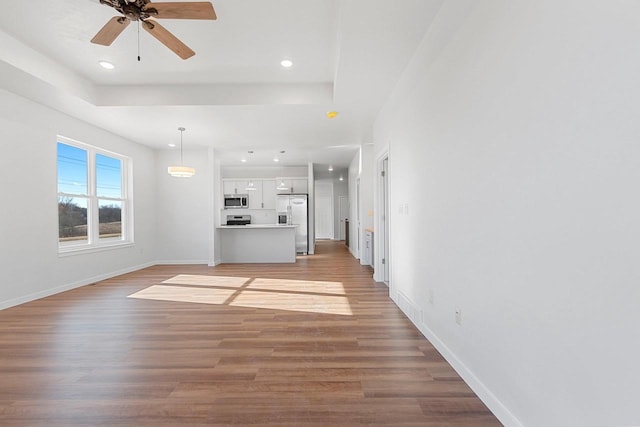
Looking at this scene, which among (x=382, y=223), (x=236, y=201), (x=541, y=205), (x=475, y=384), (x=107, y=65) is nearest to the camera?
(x=541, y=205)

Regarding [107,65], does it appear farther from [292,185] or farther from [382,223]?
[292,185]

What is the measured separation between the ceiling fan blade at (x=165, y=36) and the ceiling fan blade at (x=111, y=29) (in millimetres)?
155

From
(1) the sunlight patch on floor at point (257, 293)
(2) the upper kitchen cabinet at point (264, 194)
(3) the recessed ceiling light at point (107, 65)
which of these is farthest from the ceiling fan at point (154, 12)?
(2) the upper kitchen cabinet at point (264, 194)

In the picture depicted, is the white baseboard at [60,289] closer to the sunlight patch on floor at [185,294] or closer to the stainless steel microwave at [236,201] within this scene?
the sunlight patch on floor at [185,294]

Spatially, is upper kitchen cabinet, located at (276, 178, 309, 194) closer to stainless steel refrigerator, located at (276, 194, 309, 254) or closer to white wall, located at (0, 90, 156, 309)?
stainless steel refrigerator, located at (276, 194, 309, 254)

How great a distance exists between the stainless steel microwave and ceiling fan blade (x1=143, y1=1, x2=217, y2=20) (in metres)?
7.28

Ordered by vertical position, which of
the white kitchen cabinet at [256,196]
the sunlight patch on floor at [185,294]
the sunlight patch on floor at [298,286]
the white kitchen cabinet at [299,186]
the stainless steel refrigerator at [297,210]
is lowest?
the sunlight patch on floor at [298,286]

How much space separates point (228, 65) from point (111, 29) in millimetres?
1407

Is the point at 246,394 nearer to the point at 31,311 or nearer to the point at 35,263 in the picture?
the point at 31,311

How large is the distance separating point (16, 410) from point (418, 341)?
8.92 feet

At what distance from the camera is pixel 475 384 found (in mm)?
1868

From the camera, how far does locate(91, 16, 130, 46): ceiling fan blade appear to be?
91.5 inches

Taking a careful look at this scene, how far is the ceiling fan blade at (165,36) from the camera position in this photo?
2.34 metres

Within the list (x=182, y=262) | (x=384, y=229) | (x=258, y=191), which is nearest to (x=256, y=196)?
(x=258, y=191)
